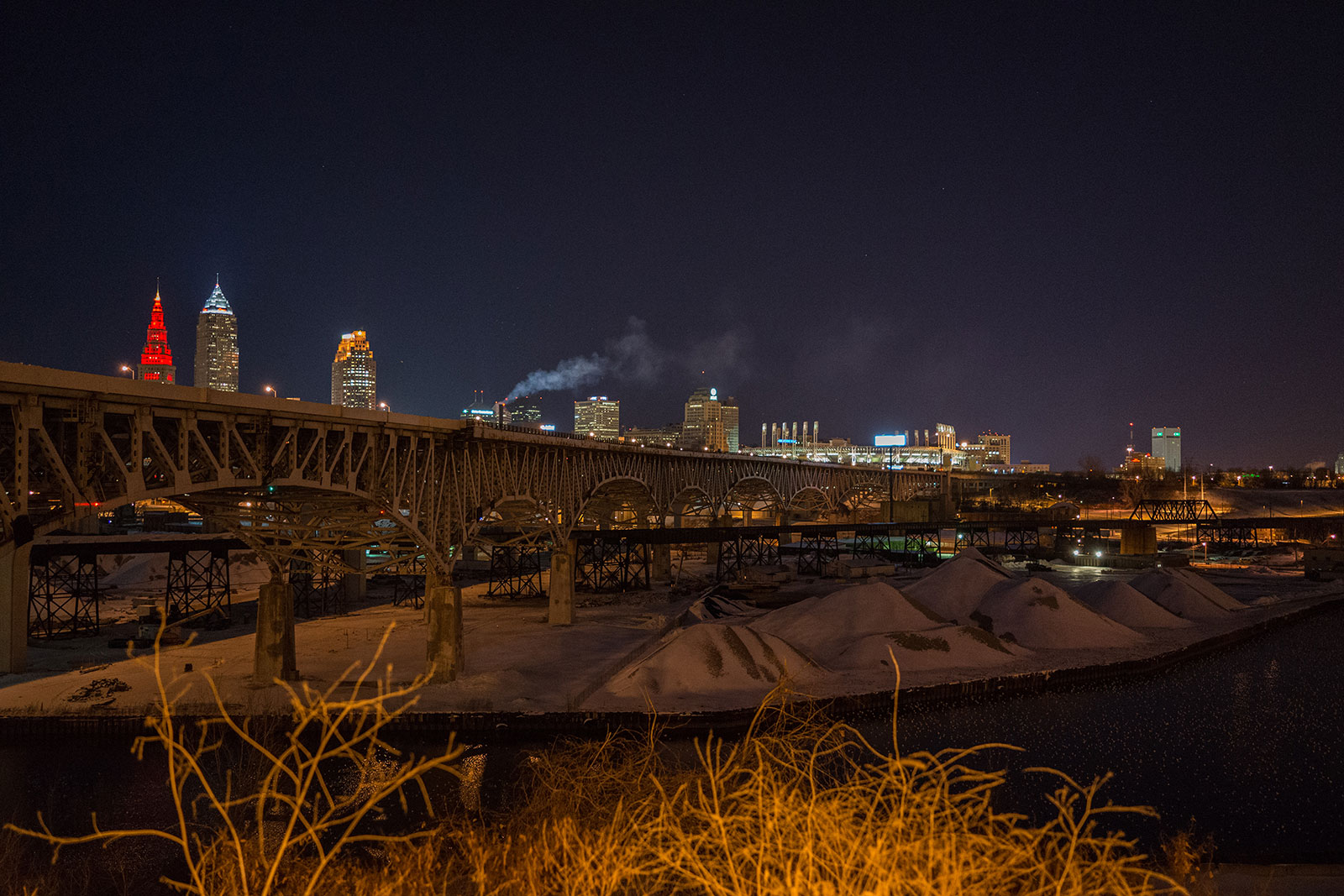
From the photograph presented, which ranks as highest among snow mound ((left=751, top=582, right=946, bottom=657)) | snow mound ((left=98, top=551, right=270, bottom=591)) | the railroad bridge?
the railroad bridge

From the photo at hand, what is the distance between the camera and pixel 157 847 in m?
21.4

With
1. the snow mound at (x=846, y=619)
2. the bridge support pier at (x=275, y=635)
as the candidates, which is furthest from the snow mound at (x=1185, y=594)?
the bridge support pier at (x=275, y=635)

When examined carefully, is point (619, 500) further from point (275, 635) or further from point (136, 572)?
point (275, 635)

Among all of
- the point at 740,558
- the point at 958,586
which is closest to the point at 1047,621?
the point at 958,586

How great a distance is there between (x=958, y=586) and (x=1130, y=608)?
1025cm

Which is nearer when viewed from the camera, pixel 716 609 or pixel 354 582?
pixel 716 609

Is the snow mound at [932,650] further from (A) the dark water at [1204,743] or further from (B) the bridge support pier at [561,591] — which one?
(B) the bridge support pier at [561,591]

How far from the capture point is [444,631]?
114ft

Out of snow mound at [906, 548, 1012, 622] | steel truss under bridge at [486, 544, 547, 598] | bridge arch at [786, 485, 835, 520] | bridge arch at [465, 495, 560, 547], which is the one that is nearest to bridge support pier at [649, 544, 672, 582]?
steel truss under bridge at [486, 544, 547, 598]

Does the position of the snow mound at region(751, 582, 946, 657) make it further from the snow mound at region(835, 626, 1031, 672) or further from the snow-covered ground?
A: the snow mound at region(835, 626, 1031, 672)

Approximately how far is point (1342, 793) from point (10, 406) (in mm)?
36803

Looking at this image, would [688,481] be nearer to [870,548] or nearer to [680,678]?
[870,548]

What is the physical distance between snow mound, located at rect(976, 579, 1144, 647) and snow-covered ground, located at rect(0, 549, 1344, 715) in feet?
0.31

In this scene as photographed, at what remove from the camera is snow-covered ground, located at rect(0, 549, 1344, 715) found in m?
32.8
